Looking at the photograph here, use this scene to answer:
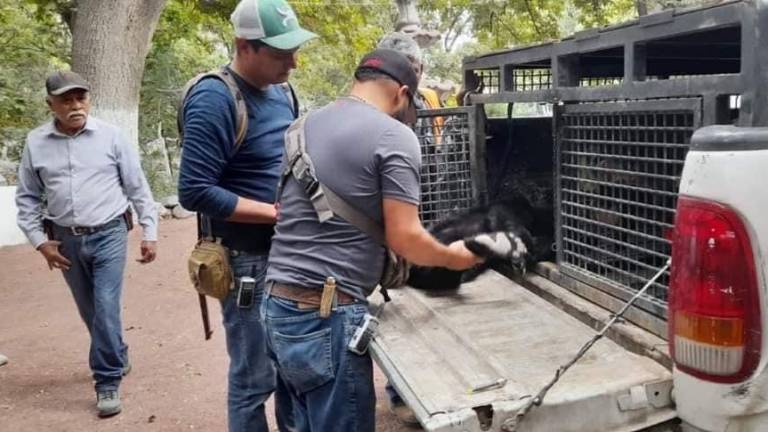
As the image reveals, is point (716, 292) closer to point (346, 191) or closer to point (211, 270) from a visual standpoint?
point (346, 191)

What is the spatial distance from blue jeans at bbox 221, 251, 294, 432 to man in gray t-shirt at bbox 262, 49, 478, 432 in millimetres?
548

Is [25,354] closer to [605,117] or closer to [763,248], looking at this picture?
[605,117]

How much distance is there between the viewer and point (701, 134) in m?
1.58

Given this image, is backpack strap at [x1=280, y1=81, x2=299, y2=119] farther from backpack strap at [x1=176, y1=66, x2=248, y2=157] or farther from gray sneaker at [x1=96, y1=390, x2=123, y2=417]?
gray sneaker at [x1=96, y1=390, x2=123, y2=417]

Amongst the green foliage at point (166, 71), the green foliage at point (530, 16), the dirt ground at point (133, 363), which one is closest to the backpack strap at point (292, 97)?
the dirt ground at point (133, 363)

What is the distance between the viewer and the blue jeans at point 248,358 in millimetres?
2877

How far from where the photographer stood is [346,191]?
2.14 meters

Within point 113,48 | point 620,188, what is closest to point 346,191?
point 620,188

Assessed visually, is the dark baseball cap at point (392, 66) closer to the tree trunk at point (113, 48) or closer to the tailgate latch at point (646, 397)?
the tailgate latch at point (646, 397)

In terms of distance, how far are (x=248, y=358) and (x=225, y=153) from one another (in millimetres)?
847

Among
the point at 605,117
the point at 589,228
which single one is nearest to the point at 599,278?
the point at 589,228

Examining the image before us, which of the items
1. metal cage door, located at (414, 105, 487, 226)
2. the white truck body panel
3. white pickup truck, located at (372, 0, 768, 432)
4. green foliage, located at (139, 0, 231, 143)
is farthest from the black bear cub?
green foliage, located at (139, 0, 231, 143)

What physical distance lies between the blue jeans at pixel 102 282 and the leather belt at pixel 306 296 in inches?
91.4

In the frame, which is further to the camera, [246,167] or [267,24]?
[246,167]
